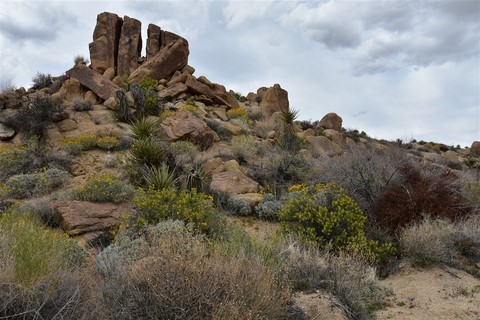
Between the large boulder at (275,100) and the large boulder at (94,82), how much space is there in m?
10.8

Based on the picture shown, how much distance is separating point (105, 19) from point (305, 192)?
926 inches

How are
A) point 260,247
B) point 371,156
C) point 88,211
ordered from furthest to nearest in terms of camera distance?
1. point 371,156
2. point 88,211
3. point 260,247

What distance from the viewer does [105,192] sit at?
9.52m

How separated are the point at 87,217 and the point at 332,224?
4.92 metres

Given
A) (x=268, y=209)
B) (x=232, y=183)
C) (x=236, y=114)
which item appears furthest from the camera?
(x=236, y=114)

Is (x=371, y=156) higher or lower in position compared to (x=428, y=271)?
higher

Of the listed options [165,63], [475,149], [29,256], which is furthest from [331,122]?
[29,256]

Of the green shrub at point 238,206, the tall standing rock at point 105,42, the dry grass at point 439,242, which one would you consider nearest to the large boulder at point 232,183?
the green shrub at point 238,206

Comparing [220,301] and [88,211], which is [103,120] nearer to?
[88,211]

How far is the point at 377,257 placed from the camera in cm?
772

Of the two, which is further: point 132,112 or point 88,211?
point 132,112

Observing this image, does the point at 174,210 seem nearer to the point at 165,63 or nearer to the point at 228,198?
the point at 228,198

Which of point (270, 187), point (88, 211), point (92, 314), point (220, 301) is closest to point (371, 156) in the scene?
point (270, 187)

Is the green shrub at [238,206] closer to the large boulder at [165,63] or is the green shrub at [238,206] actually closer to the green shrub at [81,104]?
the green shrub at [81,104]
